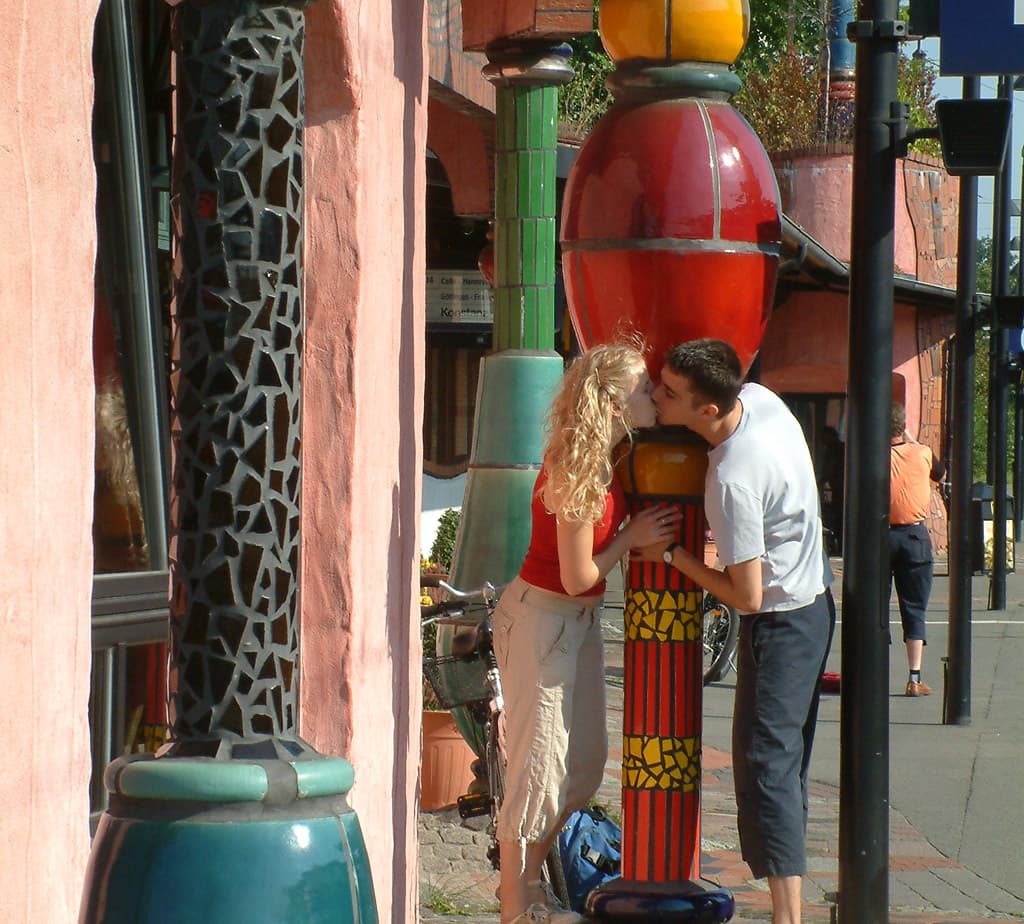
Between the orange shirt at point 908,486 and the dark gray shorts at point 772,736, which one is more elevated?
the orange shirt at point 908,486

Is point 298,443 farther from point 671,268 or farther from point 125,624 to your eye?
point 125,624

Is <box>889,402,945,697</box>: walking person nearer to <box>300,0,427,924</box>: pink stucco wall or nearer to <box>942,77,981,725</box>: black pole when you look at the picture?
<box>942,77,981,725</box>: black pole

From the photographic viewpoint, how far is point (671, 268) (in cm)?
380

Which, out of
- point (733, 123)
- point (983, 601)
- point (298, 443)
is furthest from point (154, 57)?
point (983, 601)

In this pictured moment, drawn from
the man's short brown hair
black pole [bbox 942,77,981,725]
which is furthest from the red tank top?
black pole [bbox 942,77,981,725]

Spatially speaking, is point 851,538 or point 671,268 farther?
point 851,538

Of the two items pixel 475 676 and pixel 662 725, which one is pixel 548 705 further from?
pixel 475 676

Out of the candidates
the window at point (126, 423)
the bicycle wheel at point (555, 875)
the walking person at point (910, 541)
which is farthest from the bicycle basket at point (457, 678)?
the walking person at point (910, 541)

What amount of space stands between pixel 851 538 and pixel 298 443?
11.1 feet

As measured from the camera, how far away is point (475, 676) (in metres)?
5.86

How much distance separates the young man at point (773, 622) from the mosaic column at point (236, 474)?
248cm

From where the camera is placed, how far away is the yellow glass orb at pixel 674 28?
387cm

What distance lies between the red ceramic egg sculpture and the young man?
40 cm

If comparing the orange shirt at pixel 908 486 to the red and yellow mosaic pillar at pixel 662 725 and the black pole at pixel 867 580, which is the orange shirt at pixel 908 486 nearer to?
the black pole at pixel 867 580
